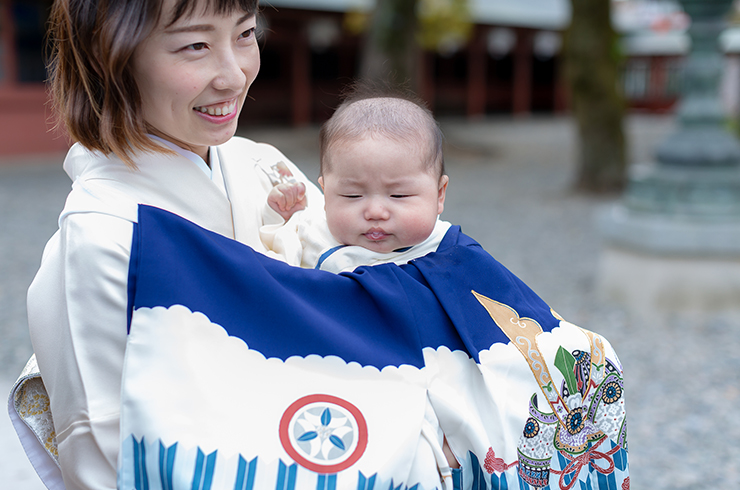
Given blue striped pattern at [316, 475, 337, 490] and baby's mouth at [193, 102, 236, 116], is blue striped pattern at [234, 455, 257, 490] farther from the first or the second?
baby's mouth at [193, 102, 236, 116]

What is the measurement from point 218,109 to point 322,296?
1.33 feet

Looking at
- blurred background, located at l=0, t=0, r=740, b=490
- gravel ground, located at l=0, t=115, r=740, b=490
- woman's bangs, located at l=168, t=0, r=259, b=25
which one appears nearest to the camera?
woman's bangs, located at l=168, t=0, r=259, b=25

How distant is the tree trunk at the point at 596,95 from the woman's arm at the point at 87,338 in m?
8.46

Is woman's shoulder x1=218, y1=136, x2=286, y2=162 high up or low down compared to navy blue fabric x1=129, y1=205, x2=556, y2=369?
up

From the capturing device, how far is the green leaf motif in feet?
4.46

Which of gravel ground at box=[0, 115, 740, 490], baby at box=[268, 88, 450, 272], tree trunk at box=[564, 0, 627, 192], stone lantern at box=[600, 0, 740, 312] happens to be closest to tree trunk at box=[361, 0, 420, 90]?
gravel ground at box=[0, 115, 740, 490]

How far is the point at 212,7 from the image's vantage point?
1230 mm

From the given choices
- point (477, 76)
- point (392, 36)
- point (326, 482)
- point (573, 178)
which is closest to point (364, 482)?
point (326, 482)

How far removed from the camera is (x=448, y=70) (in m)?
20.1

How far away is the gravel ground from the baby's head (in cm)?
78

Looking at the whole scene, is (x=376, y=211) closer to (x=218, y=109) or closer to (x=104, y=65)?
(x=218, y=109)

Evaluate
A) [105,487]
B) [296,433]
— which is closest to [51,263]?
[105,487]

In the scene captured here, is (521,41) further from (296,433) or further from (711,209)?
(296,433)

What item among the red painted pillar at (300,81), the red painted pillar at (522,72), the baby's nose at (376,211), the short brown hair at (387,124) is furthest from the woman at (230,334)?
the red painted pillar at (522,72)
